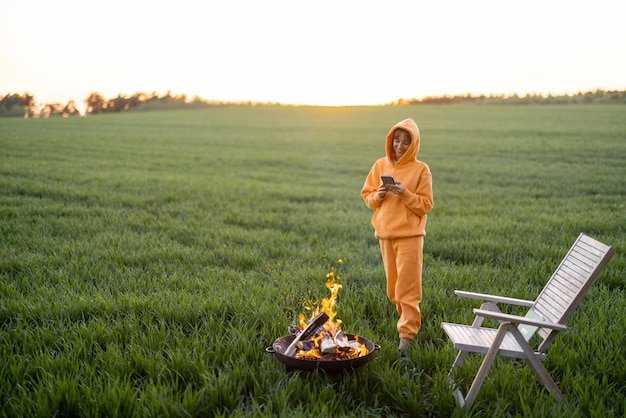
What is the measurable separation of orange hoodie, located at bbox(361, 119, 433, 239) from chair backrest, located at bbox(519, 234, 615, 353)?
1177 millimetres

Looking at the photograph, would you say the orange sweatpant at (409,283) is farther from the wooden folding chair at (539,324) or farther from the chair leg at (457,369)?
the chair leg at (457,369)

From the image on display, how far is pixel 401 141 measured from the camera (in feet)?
16.1

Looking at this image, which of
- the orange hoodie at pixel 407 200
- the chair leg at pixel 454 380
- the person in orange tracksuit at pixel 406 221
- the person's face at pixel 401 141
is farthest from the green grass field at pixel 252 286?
the person's face at pixel 401 141

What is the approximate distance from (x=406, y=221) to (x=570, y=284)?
1409mm

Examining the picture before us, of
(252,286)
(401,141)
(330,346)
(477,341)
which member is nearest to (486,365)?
(477,341)

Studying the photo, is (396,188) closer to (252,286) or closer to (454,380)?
(454,380)

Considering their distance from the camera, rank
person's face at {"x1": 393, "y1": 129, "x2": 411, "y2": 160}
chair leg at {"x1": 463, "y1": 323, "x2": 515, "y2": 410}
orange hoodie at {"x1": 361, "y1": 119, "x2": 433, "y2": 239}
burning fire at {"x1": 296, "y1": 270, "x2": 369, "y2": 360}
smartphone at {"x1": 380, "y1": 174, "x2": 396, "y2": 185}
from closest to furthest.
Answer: chair leg at {"x1": 463, "y1": 323, "x2": 515, "y2": 410} < burning fire at {"x1": 296, "y1": 270, "x2": 369, "y2": 360} < smartphone at {"x1": 380, "y1": 174, "x2": 396, "y2": 185} < orange hoodie at {"x1": 361, "y1": 119, "x2": 433, "y2": 239} < person's face at {"x1": 393, "y1": 129, "x2": 411, "y2": 160}

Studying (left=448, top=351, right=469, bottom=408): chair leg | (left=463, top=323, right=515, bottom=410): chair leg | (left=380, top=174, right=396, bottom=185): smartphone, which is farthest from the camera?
(left=380, top=174, right=396, bottom=185): smartphone

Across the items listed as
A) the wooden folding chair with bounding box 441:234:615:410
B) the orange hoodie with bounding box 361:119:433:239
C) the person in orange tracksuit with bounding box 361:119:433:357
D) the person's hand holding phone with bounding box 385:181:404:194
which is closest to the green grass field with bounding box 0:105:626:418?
the wooden folding chair with bounding box 441:234:615:410

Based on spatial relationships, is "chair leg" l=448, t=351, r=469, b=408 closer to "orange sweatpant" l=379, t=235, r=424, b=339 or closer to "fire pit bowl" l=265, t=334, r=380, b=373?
"orange sweatpant" l=379, t=235, r=424, b=339

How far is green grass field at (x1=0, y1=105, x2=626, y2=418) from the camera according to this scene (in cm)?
395

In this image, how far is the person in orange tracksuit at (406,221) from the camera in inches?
188

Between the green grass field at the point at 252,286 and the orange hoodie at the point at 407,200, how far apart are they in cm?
106

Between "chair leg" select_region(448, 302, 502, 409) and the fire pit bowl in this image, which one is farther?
the fire pit bowl
